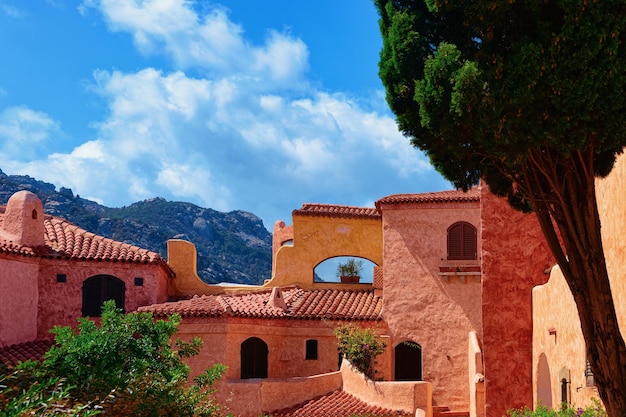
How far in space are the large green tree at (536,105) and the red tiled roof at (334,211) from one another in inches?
851

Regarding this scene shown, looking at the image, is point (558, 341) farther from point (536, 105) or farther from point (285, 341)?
point (285, 341)

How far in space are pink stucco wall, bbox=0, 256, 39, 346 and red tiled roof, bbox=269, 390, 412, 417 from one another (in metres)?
8.63

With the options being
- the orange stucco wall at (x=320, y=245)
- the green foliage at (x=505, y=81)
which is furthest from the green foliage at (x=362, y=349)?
the green foliage at (x=505, y=81)

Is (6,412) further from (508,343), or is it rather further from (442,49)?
(508,343)

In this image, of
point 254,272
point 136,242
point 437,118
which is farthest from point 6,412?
point 254,272

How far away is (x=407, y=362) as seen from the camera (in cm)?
3000

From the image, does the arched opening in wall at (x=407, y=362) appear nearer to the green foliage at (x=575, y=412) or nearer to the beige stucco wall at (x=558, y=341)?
the beige stucco wall at (x=558, y=341)

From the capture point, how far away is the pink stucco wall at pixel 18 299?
25453 mm

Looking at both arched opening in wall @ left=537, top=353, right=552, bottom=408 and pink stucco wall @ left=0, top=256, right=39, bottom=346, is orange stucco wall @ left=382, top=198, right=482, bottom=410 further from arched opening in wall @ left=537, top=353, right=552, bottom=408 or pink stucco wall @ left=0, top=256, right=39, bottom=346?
pink stucco wall @ left=0, top=256, right=39, bottom=346

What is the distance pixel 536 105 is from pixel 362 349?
60.0ft

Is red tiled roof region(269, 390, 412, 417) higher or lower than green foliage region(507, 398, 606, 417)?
lower

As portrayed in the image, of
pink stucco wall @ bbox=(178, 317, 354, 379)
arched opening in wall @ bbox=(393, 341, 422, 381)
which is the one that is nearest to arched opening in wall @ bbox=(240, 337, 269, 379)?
pink stucco wall @ bbox=(178, 317, 354, 379)

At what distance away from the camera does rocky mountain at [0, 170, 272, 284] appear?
6894cm

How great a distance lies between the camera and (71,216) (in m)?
69.8
